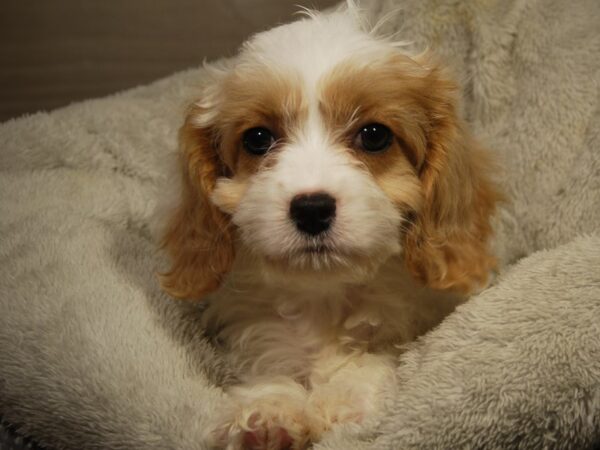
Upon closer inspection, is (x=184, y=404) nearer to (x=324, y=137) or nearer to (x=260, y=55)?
(x=324, y=137)

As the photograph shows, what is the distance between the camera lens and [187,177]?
1.64 metres

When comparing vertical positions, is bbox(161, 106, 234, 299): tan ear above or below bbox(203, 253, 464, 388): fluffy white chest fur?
above

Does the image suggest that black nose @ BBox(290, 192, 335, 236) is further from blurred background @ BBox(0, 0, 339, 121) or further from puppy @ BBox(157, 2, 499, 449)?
blurred background @ BBox(0, 0, 339, 121)

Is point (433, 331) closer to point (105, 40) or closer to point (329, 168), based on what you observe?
point (329, 168)

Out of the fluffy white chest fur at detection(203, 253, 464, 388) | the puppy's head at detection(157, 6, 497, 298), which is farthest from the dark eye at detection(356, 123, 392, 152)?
the fluffy white chest fur at detection(203, 253, 464, 388)

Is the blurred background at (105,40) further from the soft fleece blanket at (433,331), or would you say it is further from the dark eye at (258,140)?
the dark eye at (258,140)

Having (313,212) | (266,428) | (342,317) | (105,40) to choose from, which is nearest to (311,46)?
(313,212)

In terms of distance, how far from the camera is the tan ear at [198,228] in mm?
1563

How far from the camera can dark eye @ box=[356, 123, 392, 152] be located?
1.45 metres

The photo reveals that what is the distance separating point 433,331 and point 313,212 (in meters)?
0.41

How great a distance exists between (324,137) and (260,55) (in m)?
0.26

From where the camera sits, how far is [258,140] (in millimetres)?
1502

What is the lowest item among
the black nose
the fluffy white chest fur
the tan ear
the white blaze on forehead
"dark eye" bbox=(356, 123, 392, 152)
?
the fluffy white chest fur

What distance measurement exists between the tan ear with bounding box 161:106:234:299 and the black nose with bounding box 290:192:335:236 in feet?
0.98
